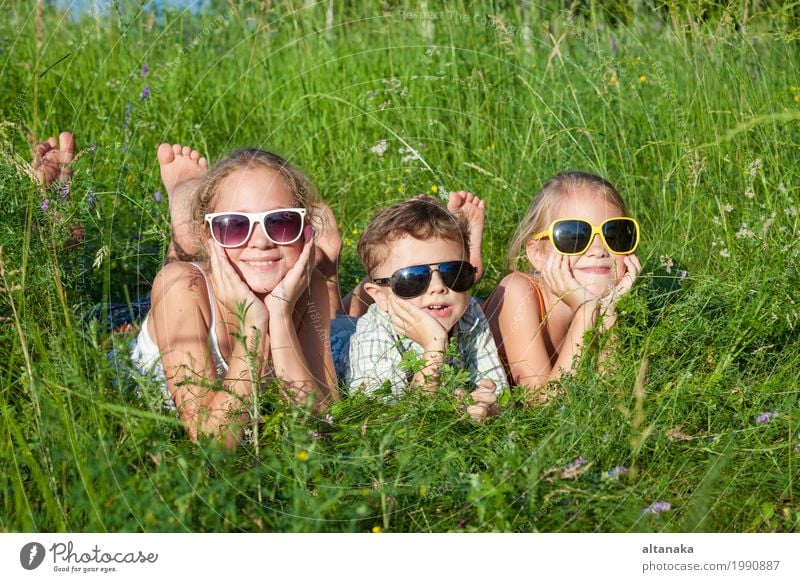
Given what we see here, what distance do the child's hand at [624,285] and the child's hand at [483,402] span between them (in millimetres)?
494

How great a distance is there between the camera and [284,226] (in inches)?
117

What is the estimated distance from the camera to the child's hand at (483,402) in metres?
2.75

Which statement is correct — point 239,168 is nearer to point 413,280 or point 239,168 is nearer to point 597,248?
point 413,280

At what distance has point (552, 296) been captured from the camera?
3.38 m

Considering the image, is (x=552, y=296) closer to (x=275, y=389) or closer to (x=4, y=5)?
(x=275, y=389)

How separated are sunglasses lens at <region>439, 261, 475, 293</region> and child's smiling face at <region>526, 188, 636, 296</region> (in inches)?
14.4

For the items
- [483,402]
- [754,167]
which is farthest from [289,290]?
[754,167]

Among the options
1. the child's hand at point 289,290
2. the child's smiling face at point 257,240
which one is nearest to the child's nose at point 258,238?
the child's smiling face at point 257,240

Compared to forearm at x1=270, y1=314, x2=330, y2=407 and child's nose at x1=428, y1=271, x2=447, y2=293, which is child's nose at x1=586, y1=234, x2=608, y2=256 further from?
forearm at x1=270, y1=314, x2=330, y2=407

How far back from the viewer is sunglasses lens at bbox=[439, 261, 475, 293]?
121 inches

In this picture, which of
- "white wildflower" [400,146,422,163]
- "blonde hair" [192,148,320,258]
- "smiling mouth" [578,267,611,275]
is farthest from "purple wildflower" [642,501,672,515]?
"white wildflower" [400,146,422,163]

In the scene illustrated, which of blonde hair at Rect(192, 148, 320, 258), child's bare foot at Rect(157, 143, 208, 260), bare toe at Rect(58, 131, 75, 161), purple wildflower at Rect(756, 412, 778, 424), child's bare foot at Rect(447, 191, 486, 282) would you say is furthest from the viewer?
child's bare foot at Rect(157, 143, 208, 260)

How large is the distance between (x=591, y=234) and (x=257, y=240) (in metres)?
1.17
